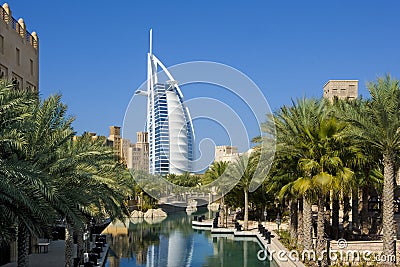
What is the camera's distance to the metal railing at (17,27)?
21.2 meters

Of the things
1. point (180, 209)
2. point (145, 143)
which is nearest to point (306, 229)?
point (180, 209)

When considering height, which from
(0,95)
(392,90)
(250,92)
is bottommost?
(0,95)

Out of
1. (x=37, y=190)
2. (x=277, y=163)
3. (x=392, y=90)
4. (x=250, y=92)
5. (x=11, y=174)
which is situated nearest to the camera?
(x=11, y=174)

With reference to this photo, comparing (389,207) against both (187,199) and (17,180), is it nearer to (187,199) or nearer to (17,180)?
(17,180)

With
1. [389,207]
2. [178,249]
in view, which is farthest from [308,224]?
[178,249]

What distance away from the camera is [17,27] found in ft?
76.1

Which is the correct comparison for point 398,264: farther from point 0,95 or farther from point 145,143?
point 145,143

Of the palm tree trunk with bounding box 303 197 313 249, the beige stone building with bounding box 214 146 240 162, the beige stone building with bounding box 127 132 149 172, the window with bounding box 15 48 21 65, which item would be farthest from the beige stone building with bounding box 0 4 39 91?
the beige stone building with bounding box 127 132 149 172

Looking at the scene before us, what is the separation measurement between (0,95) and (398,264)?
48.2 ft

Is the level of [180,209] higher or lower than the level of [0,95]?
lower

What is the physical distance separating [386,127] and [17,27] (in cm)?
1614

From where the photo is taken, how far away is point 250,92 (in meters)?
41.9

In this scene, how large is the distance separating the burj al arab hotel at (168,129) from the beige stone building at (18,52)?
99.5 metres

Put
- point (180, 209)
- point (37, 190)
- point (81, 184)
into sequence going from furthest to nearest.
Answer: point (180, 209) → point (81, 184) → point (37, 190)
